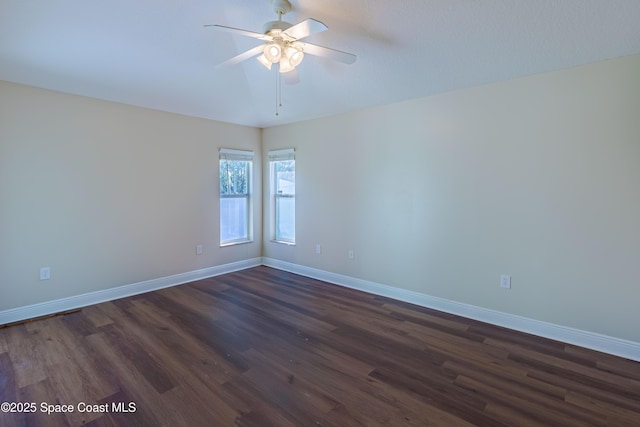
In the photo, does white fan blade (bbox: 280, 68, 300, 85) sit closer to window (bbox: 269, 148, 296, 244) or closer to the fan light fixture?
the fan light fixture

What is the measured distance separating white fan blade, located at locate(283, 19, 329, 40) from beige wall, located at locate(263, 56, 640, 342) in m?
1.91

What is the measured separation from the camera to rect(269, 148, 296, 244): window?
4.84m

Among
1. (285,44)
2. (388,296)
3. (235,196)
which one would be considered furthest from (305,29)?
(235,196)

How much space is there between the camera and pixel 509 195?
2.89 metres

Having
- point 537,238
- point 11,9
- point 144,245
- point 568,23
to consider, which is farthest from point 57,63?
point 537,238

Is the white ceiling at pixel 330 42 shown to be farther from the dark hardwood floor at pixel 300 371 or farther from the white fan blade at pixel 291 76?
the dark hardwood floor at pixel 300 371

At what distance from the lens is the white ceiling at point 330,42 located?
7.10 ft

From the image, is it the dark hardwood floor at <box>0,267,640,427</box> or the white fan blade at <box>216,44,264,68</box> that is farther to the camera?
the white fan blade at <box>216,44,264,68</box>

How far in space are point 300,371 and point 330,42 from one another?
272 centimetres

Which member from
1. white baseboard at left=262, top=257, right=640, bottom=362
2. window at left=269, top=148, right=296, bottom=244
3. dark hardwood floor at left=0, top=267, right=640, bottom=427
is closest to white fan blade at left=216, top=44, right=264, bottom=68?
dark hardwood floor at left=0, top=267, right=640, bottom=427

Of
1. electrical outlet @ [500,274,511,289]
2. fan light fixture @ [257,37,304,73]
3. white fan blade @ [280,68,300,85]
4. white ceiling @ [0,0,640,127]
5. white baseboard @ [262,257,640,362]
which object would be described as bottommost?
white baseboard @ [262,257,640,362]

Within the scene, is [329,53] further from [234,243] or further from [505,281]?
[234,243]

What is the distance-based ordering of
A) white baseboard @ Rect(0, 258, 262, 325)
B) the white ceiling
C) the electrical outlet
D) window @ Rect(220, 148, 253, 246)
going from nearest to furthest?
the white ceiling
the electrical outlet
white baseboard @ Rect(0, 258, 262, 325)
window @ Rect(220, 148, 253, 246)

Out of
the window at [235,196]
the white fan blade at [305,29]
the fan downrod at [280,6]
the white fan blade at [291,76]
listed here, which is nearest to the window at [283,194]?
Result: the window at [235,196]
